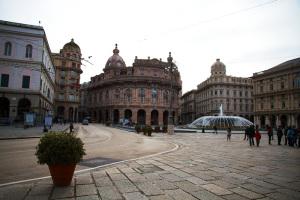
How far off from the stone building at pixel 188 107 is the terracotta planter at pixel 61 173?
91.5 meters

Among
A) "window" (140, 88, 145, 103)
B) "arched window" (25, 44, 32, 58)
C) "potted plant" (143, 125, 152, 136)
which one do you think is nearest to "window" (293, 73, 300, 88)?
"window" (140, 88, 145, 103)

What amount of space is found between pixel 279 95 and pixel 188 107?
2142 inches

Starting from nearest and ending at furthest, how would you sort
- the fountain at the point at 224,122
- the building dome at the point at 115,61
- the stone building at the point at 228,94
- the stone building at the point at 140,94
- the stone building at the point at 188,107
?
the fountain at the point at 224,122 → the stone building at the point at 140,94 → the stone building at the point at 228,94 → the building dome at the point at 115,61 → the stone building at the point at 188,107

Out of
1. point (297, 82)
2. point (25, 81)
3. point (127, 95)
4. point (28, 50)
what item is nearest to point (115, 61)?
point (127, 95)

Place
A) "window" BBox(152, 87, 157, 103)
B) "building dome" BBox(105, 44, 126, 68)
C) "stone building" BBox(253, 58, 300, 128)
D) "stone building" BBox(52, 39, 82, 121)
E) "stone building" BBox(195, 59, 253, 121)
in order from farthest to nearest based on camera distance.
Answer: "building dome" BBox(105, 44, 126, 68) → "stone building" BBox(195, 59, 253, 121) → "stone building" BBox(52, 39, 82, 121) → "window" BBox(152, 87, 157, 103) → "stone building" BBox(253, 58, 300, 128)

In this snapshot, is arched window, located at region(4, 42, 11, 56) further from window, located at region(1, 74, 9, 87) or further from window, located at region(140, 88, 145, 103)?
window, located at region(140, 88, 145, 103)

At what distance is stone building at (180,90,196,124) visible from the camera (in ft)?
329

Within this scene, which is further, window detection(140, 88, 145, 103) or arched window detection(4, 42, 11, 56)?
window detection(140, 88, 145, 103)

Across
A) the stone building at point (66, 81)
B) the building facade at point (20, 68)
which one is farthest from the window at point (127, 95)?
the building facade at point (20, 68)

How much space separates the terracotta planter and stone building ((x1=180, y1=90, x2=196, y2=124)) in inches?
3603

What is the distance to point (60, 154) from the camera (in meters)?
5.09

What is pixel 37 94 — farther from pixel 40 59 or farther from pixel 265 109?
pixel 265 109

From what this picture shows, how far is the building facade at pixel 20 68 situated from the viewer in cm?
3123

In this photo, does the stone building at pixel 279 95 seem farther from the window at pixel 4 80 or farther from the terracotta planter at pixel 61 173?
the terracotta planter at pixel 61 173
